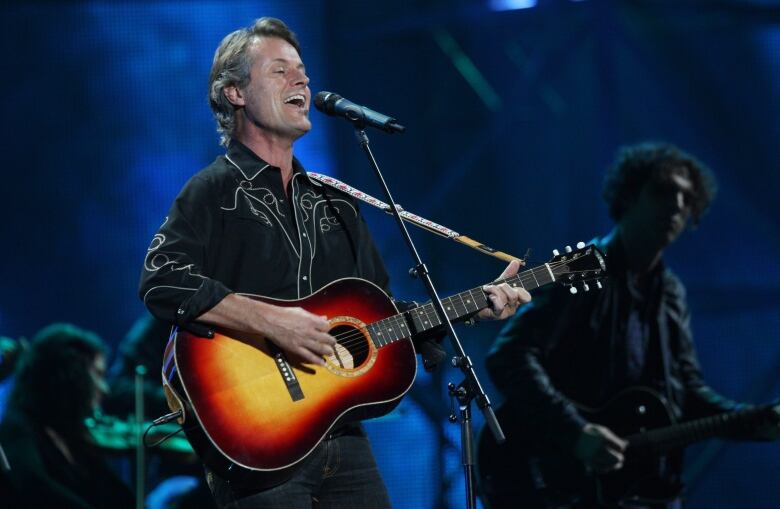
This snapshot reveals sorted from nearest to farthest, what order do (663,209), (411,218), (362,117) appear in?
1. (362,117)
2. (411,218)
3. (663,209)

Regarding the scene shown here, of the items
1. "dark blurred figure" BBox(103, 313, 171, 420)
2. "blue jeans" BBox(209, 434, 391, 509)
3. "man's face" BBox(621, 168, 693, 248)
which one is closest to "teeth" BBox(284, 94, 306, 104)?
"blue jeans" BBox(209, 434, 391, 509)

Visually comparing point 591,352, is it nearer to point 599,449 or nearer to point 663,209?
point 599,449

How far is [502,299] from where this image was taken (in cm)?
319

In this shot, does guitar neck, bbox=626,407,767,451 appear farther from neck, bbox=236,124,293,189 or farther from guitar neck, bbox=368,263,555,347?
neck, bbox=236,124,293,189

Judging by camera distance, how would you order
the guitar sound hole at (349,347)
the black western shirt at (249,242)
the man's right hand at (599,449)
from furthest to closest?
the man's right hand at (599,449) → the guitar sound hole at (349,347) → the black western shirt at (249,242)

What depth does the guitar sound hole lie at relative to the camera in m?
2.98

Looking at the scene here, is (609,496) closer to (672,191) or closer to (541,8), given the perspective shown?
(672,191)

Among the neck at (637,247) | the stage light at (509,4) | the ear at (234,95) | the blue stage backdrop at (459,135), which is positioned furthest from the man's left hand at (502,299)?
the stage light at (509,4)

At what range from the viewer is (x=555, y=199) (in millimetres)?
5969

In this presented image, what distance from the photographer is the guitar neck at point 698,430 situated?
16.3ft

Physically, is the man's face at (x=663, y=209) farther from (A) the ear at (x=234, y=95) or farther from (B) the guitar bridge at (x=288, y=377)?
(B) the guitar bridge at (x=288, y=377)

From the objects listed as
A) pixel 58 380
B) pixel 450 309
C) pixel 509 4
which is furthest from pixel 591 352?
pixel 58 380

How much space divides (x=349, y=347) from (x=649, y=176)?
303 cm

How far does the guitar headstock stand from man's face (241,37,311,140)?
3.28 feet
